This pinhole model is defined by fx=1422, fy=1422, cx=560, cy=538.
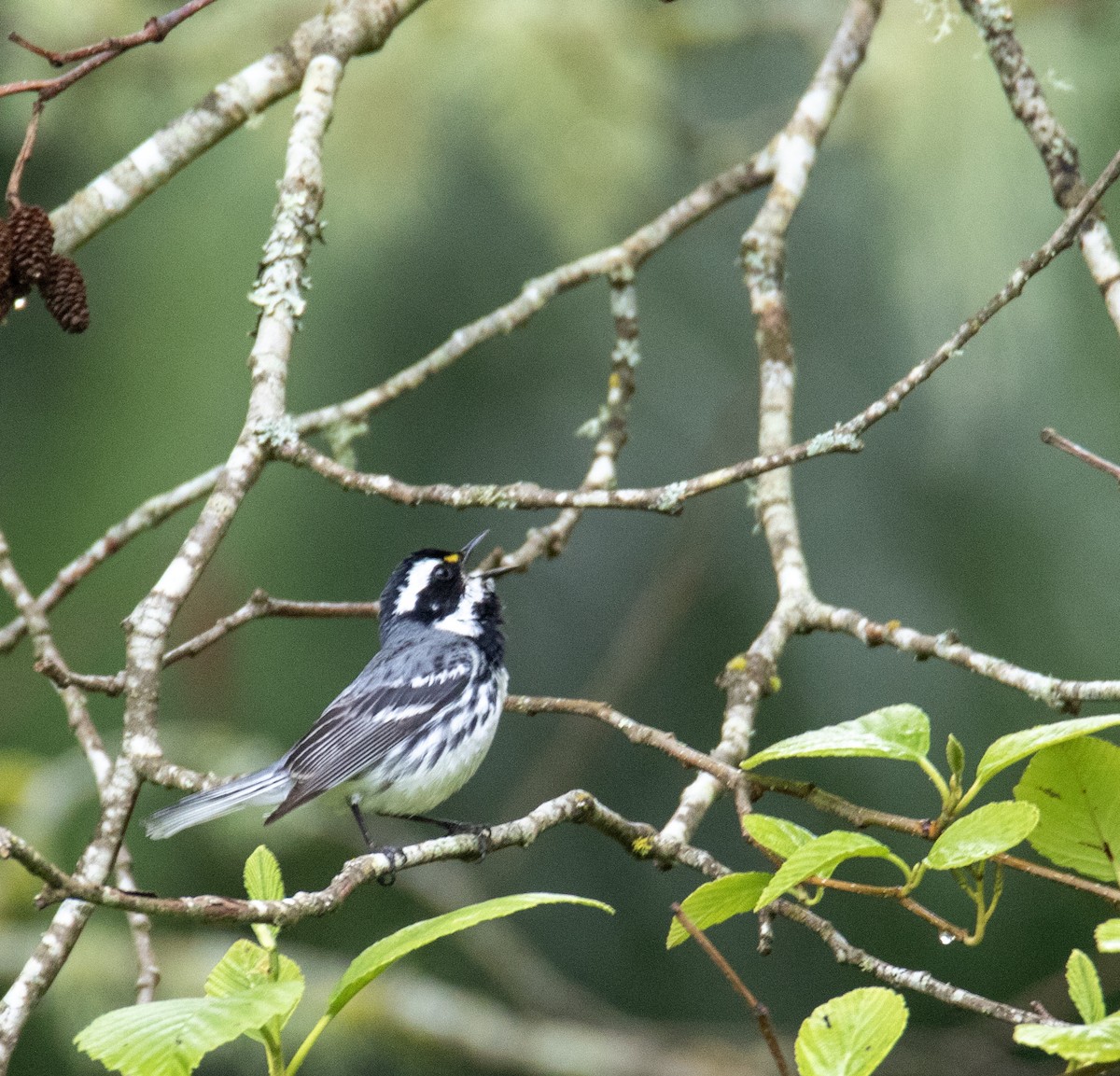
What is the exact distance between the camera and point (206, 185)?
4816mm

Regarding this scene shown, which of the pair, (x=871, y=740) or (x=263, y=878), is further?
(x=871, y=740)

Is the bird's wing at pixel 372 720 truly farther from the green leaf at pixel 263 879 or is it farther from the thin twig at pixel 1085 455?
the thin twig at pixel 1085 455

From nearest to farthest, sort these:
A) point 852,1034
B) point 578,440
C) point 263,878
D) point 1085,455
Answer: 1. point 852,1034
2. point 263,878
3. point 1085,455
4. point 578,440

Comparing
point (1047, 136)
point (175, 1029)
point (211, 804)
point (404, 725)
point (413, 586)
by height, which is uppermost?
point (1047, 136)

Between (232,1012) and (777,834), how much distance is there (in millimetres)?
620

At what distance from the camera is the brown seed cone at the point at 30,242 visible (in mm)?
2422

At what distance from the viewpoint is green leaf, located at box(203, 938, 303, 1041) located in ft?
4.77

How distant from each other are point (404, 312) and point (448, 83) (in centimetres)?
137

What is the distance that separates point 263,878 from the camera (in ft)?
4.94

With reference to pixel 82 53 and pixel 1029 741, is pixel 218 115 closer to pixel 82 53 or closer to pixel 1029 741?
pixel 82 53

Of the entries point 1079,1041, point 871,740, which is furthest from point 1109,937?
point 871,740

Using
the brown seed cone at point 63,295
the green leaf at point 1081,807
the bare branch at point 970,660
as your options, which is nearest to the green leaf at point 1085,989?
the green leaf at point 1081,807

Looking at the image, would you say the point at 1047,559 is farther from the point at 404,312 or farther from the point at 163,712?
the point at 163,712

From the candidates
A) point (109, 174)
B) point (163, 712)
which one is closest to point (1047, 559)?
point (163, 712)
